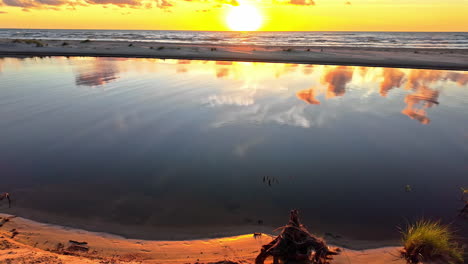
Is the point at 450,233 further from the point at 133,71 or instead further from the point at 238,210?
the point at 133,71

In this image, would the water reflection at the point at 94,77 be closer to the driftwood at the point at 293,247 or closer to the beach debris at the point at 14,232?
the beach debris at the point at 14,232

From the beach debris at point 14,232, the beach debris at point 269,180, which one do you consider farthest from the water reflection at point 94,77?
the beach debris at point 269,180

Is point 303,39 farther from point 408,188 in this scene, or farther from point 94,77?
point 408,188

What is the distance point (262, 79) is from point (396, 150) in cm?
1256

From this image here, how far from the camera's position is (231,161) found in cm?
714

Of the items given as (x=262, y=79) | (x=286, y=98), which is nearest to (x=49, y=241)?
(x=286, y=98)

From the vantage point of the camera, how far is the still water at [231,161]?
203 inches

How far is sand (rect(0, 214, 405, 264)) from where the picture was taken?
3.98 m

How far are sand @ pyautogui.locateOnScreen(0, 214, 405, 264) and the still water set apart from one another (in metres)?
0.23

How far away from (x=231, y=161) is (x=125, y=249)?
11.4 feet

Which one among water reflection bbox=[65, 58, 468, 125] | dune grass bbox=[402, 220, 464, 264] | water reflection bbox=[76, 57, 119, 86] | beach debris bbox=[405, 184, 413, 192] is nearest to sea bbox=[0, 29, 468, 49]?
water reflection bbox=[65, 58, 468, 125]

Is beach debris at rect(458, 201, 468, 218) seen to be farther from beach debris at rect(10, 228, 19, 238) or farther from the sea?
the sea

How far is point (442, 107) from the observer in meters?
12.4

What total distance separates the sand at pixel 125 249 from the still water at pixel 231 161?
0.77 ft
